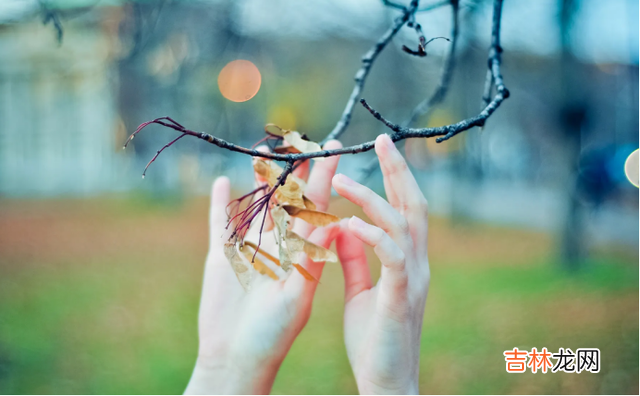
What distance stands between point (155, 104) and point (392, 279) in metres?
6.75

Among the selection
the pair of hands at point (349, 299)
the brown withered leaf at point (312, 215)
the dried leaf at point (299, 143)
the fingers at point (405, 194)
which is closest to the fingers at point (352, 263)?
the pair of hands at point (349, 299)

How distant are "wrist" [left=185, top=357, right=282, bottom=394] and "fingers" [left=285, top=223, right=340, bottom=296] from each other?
19 centimetres

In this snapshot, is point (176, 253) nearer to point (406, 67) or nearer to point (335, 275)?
point (335, 275)

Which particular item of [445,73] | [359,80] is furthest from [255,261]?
[445,73]

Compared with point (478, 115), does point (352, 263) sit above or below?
below

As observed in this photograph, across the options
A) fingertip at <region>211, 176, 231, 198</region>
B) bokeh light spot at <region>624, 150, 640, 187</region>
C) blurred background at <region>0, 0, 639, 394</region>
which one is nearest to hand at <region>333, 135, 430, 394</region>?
fingertip at <region>211, 176, 231, 198</region>

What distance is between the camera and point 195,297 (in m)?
4.45

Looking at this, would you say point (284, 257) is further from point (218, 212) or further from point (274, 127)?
point (218, 212)

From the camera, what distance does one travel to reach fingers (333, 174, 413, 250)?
2.47ft

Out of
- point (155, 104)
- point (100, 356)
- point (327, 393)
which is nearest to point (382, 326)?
point (327, 393)

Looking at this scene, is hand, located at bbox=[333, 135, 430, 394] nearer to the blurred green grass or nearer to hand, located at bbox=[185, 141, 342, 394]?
hand, located at bbox=[185, 141, 342, 394]

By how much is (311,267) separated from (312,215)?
30 centimetres

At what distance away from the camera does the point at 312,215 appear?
0.74m

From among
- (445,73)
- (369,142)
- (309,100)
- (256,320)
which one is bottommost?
(256,320)
